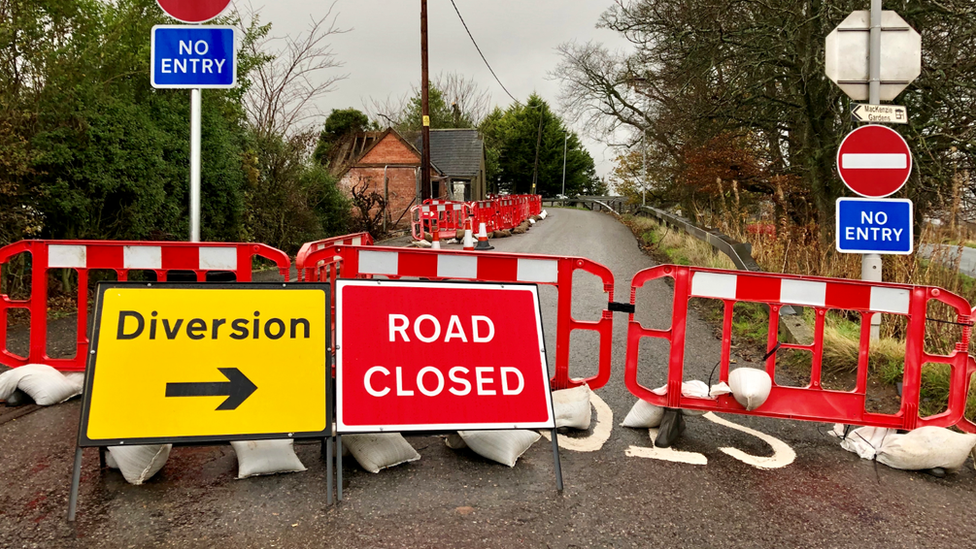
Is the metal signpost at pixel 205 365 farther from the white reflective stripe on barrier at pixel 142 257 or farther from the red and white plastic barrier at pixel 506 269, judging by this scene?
the white reflective stripe on barrier at pixel 142 257

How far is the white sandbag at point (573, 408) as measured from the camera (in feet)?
15.5

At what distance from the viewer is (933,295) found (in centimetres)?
456

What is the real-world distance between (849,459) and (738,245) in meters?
6.28

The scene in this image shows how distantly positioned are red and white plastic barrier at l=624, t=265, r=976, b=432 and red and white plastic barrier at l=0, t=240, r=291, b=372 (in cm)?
281

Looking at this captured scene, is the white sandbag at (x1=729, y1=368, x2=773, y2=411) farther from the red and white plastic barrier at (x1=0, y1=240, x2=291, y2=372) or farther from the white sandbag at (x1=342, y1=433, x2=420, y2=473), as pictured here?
the red and white plastic barrier at (x1=0, y1=240, x2=291, y2=372)

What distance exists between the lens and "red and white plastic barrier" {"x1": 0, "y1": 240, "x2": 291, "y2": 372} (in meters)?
5.36

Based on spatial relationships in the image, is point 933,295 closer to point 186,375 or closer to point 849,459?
point 849,459

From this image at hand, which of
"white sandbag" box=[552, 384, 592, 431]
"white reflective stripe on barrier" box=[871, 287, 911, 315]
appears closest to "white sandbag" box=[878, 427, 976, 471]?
"white reflective stripe on barrier" box=[871, 287, 911, 315]

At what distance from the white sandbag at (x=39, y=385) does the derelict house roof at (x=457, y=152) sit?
50.2m

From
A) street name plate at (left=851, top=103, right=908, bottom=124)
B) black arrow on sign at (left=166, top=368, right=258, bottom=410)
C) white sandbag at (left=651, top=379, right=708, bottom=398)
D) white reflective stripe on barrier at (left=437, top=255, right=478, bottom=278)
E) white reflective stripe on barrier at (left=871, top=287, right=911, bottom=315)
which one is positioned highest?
Result: street name plate at (left=851, top=103, right=908, bottom=124)

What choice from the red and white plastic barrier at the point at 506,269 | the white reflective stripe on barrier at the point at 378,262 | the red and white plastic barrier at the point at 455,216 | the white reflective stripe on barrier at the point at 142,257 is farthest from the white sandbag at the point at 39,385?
the red and white plastic barrier at the point at 455,216

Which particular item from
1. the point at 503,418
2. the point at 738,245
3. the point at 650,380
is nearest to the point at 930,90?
the point at 738,245

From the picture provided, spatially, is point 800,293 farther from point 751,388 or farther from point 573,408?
point 573,408

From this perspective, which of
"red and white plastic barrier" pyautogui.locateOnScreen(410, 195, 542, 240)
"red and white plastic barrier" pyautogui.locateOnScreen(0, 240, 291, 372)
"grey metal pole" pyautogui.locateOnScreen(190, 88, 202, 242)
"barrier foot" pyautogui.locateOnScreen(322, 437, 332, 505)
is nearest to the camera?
"barrier foot" pyautogui.locateOnScreen(322, 437, 332, 505)
